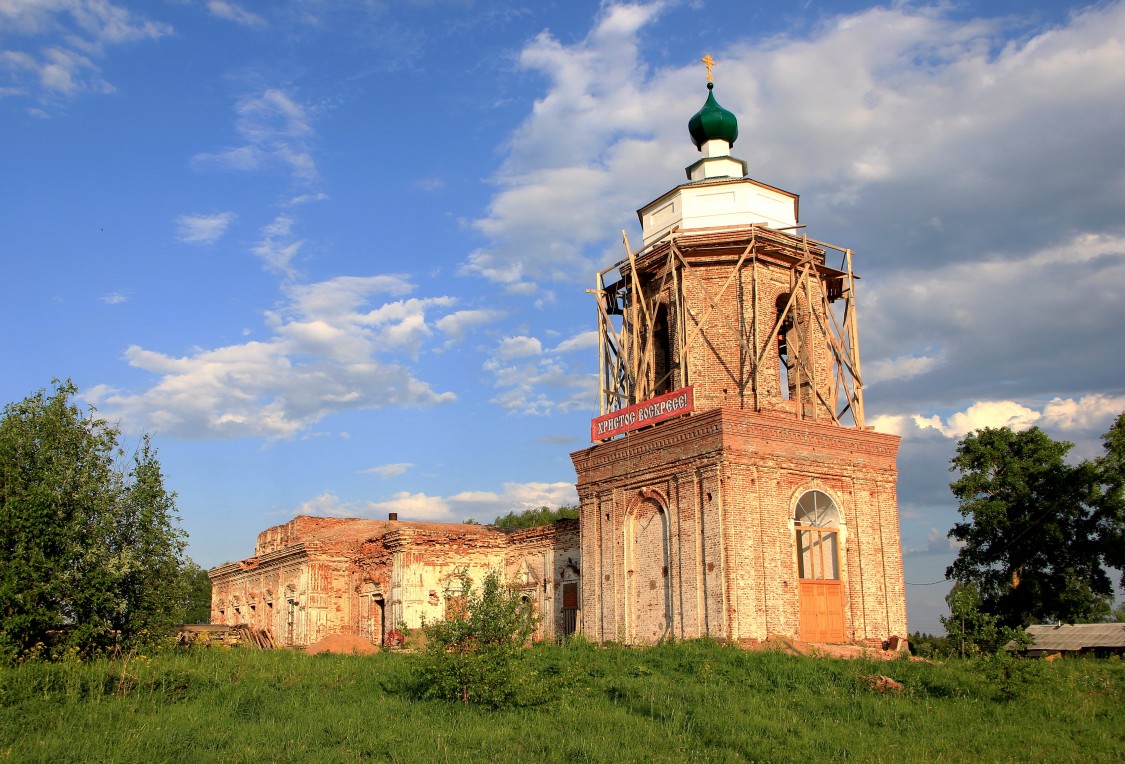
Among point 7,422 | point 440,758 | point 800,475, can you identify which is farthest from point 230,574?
point 440,758

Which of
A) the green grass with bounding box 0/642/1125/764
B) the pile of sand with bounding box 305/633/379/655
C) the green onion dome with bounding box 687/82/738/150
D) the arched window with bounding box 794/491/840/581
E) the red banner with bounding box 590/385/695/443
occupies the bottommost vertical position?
the green grass with bounding box 0/642/1125/764

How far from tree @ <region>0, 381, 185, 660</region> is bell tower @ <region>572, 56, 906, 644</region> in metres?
9.89

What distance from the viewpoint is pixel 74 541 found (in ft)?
55.5

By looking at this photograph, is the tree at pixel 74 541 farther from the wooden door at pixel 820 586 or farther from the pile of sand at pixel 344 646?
the wooden door at pixel 820 586

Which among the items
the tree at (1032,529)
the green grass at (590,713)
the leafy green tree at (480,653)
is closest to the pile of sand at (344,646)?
the green grass at (590,713)

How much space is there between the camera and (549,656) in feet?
62.2

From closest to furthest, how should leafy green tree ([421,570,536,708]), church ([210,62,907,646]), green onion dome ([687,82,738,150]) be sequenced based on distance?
leafy green tree ([421,570,536,708]), church ([210,62,907,646]), green onion dome ([687,82,738,150])

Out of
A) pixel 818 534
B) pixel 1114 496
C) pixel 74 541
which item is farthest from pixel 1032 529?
pixel 74 541

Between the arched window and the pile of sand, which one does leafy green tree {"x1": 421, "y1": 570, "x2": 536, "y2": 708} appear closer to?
the pile of sand

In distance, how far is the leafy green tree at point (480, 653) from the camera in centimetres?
1557

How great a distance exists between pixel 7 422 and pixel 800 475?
15.8 metres

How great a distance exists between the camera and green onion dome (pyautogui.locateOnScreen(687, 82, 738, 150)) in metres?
25.1

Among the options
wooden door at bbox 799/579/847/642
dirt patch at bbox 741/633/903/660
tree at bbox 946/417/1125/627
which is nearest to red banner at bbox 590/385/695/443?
wooden door at bbox 799/579/847/642

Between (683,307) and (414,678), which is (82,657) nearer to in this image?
(414,678)
